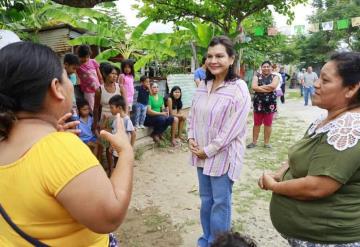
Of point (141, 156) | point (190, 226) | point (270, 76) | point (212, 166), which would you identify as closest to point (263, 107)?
point (270, 76)

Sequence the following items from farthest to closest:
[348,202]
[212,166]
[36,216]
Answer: [212,166]
[348,202]
[36,216]

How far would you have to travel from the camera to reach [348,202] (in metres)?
1.59

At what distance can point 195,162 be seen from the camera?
2.73 metres

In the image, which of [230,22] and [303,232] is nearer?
[303,232]

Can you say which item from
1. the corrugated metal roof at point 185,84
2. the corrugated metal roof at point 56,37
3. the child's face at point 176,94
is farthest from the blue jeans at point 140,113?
the corrugated metal roof at point 56,37

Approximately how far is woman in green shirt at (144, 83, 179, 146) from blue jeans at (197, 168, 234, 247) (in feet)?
13.1

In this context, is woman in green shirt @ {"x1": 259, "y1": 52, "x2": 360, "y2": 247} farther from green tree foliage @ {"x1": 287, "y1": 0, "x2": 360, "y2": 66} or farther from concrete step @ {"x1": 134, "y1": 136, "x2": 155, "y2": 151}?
green tree foliage @ {"x1": 287, "y1": 0, "x2": 360, "y2": 66}

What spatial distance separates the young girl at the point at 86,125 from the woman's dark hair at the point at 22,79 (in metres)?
3.59

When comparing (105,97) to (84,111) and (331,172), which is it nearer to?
(84,111)

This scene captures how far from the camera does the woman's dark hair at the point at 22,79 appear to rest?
1031 mm

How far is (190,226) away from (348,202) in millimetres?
2199

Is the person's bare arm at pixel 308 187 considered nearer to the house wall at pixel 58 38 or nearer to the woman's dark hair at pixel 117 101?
the woman's dark hair at pixel 117 101

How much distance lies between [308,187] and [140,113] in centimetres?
516

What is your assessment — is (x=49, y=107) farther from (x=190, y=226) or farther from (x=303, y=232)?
(x=190, y=226)
